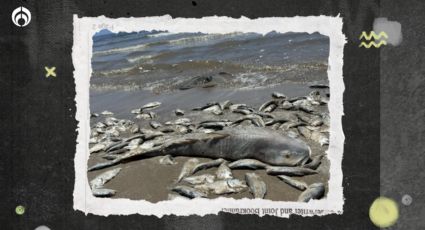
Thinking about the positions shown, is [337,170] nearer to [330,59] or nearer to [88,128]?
[330,59]

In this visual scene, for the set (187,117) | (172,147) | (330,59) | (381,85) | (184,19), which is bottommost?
(172,147)

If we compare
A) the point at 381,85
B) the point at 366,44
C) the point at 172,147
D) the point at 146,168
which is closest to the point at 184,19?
the point at 172,147

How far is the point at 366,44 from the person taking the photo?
2748mm

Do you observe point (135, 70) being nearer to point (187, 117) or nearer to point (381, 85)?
point (187, 117)

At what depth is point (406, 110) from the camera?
2.74 metres

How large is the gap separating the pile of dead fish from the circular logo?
906 mm

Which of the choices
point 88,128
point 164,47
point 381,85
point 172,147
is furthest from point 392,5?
point 88,128

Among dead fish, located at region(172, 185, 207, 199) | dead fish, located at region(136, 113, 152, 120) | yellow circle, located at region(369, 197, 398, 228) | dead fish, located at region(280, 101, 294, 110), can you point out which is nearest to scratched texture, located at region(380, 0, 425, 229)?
yellow circle, located at region(369, 197, 398, 228)

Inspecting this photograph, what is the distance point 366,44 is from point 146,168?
190 cm

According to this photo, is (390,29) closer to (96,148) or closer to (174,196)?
(174,196)

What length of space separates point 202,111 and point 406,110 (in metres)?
1.52

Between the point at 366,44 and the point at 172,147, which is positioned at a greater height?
the point at 366,44

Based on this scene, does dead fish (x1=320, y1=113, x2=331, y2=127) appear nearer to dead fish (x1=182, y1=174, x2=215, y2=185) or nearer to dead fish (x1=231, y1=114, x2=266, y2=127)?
dead fish (x1=231, y1=114, x2=266, y2=127)

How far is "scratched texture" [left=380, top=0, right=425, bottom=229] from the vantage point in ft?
8.95
